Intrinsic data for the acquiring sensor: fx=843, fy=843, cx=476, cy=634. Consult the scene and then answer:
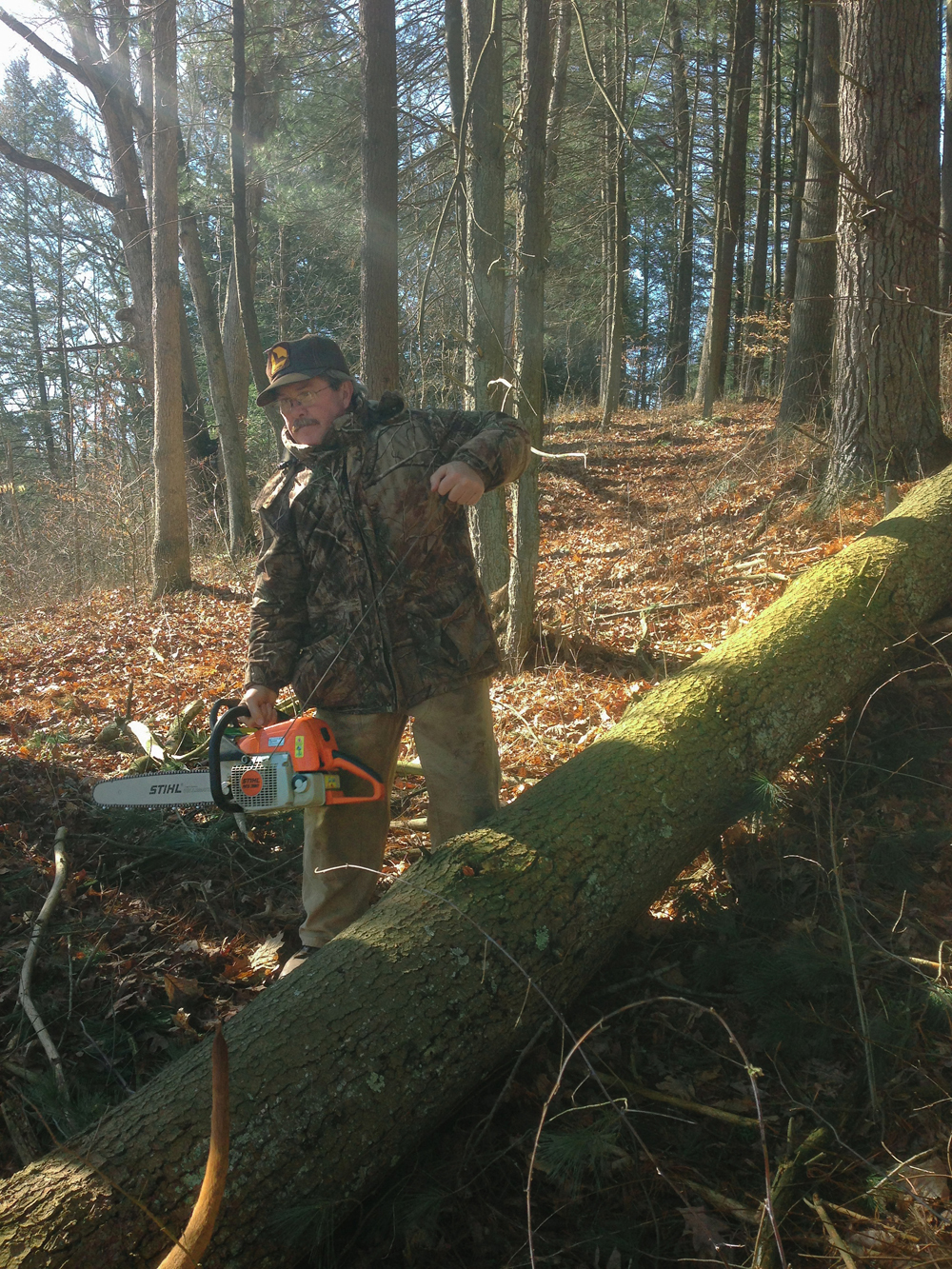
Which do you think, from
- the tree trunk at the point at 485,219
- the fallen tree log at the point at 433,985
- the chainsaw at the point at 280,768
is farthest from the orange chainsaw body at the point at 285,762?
the tree trunk at the point at 485,219

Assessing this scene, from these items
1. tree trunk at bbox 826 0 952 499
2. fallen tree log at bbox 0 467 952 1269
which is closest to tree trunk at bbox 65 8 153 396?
tree trunk at bbox 826 0 952 499

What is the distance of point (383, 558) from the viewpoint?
328 centimetres

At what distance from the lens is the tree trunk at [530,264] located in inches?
221

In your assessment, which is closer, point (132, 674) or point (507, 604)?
point (507, 604)

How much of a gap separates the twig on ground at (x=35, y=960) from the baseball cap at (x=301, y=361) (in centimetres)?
229

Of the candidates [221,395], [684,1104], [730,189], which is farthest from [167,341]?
[684,1104]

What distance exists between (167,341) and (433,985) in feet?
33.7

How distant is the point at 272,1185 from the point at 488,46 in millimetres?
6335

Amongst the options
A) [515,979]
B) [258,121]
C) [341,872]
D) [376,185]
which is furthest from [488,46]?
[258,121]

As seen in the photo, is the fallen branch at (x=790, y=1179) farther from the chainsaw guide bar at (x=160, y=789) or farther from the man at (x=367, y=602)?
the chainsaw guide bar at (x=160, y=789)

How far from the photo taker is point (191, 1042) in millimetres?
2945

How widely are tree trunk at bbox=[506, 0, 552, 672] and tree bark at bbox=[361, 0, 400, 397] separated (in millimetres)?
2191

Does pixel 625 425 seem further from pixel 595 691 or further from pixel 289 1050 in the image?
pixel 289 1050

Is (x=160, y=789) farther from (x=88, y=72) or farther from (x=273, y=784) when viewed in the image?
(x=88, y=72)
